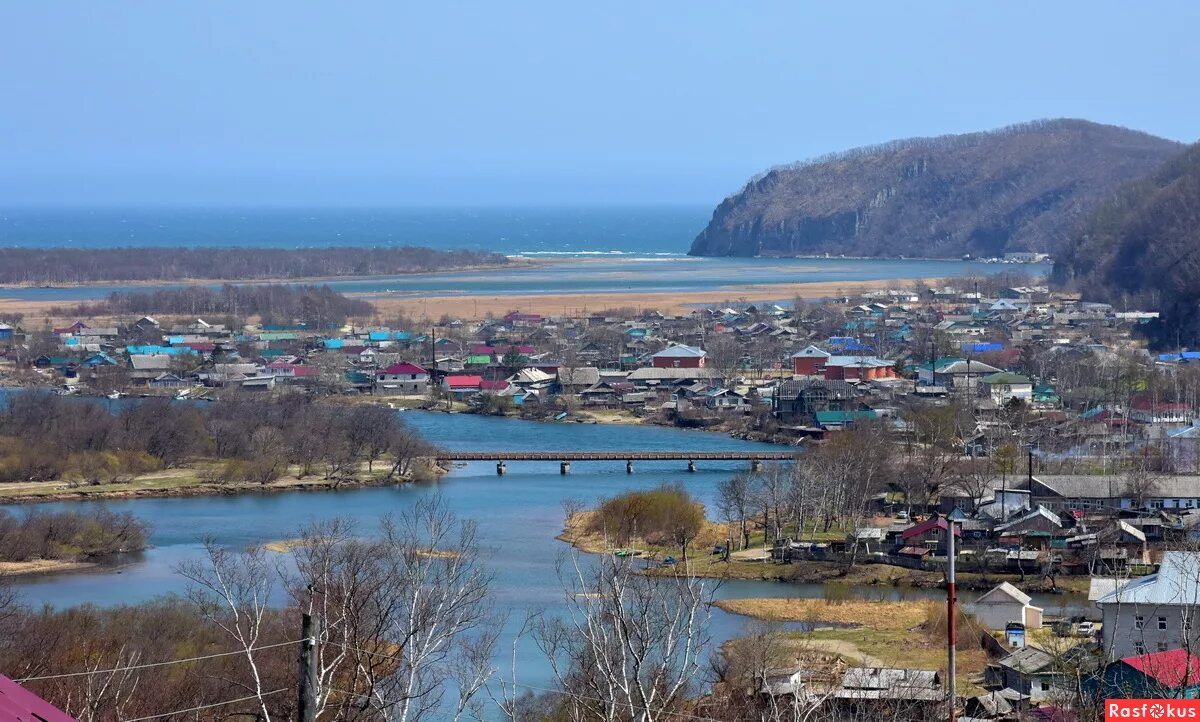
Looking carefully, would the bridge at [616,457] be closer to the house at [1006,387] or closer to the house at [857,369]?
the house at [1006,387]

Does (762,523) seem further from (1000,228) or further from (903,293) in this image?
(1000,228)

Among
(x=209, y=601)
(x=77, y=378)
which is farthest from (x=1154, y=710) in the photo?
(x=77, y=378)

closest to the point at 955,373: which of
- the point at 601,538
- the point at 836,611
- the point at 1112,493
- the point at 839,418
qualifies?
the point at 839,418

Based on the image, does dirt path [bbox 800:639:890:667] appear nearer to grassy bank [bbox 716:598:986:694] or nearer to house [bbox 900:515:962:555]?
grassy bank [bbox 716:598:986:694]

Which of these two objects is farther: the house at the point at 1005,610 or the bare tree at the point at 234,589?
the house at the point at 1005,610

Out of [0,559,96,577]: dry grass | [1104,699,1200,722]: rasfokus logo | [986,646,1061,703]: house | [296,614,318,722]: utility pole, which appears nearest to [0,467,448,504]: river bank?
[0,559,96,577]: dry grass

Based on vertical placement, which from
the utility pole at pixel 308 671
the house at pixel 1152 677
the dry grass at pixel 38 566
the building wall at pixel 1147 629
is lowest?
the dry grass at pixel 38 566

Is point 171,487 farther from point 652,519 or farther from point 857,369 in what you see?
point 857,369

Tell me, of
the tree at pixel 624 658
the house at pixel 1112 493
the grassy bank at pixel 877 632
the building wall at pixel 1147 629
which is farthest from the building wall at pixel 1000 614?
the house at pixel 1112 493

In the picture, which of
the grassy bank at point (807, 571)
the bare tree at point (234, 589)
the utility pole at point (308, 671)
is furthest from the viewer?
the grassy bank at point (807, 571)
